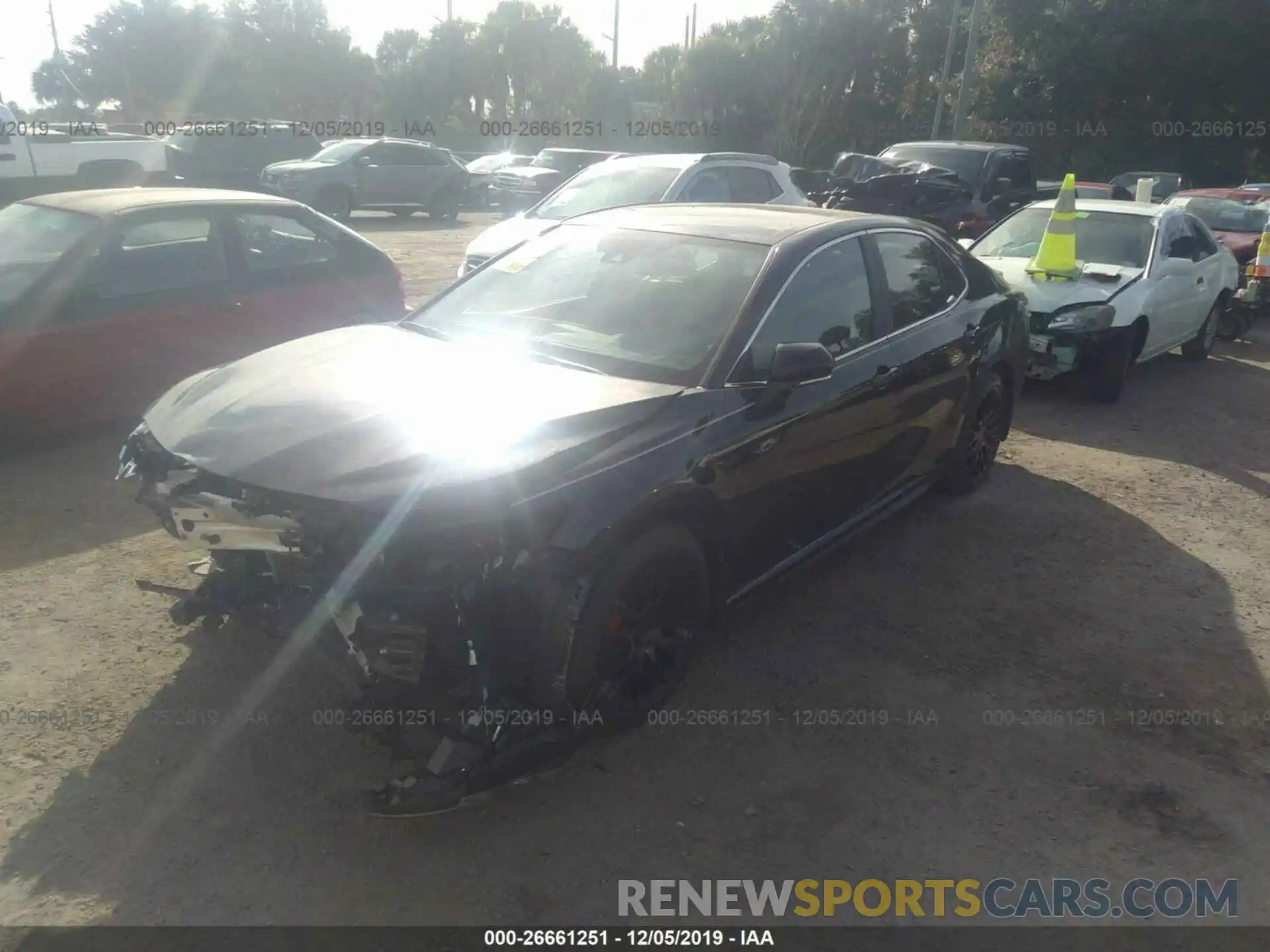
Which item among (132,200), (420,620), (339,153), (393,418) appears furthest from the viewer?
(339,153)

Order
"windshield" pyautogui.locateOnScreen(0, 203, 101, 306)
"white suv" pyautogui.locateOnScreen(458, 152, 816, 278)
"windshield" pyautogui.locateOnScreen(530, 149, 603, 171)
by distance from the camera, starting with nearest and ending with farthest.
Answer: "windshield" pyautogui.locateOnScreen(0, 203, 101, 306) → "white suv" pyautogui.locateOnScreen(458, 152, 816, 278) → "windshield" pyautogui.locateOnScreen(530, 149, 603, 171)

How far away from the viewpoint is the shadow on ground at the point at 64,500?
472 cm

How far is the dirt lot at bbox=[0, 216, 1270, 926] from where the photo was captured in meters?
2.88

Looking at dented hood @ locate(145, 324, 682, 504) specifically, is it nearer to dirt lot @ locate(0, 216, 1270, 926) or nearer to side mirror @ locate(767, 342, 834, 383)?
side mirror @ locate(767, 342, 834, 383)

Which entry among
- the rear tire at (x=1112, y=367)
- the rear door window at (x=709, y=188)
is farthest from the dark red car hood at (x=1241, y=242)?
the rear door window at (x=709, y=188)

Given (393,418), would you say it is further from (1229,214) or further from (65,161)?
(65,161)

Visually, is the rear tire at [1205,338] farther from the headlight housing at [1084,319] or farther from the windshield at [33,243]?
the windshield at [33,243]

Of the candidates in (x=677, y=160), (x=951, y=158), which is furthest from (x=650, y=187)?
(x=951, y=158)

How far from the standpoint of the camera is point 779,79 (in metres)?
32.8

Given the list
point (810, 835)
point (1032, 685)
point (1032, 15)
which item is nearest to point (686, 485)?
point (810, 835)

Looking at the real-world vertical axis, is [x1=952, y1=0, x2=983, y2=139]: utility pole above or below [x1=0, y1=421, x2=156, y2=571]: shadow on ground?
above

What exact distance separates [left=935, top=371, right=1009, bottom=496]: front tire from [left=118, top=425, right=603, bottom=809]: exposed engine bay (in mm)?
3230

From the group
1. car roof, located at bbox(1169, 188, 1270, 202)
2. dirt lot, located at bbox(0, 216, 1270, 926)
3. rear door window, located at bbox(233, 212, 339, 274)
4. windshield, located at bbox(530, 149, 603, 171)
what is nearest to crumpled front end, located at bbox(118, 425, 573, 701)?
dirt lot, located at bbox(0, 216, 1270, 926)

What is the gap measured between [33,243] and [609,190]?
211 inches
